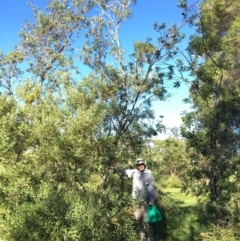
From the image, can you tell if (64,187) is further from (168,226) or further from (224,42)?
(224,42)

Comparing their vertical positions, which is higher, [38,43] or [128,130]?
[38,43]

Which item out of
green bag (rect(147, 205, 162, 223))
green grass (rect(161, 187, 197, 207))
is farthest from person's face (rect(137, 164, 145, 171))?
green grass (rect(161, 187, 197, 207))

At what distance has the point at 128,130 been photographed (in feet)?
27.9

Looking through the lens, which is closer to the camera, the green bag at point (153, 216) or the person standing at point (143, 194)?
the green bag at point (153, 216)

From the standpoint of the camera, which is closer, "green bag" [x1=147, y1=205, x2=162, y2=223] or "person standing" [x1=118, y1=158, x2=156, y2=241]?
"green bag" [x1=147, y1=205, x2=162, y2=223]

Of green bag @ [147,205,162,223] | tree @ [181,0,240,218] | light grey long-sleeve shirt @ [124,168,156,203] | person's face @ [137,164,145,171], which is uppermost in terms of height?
tree @ [181,0,240,218]

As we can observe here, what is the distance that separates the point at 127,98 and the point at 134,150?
1359mm

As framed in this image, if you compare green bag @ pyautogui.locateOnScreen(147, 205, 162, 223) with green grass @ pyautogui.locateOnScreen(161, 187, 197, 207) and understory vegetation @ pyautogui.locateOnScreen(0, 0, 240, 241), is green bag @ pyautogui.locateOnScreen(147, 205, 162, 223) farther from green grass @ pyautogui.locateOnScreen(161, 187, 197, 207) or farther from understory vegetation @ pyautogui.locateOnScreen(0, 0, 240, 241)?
green grass @ pyautogui.locateOnScreen(161, 187, 197, 207)

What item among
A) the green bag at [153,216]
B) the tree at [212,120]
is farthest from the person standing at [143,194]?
the tree at [212,120]

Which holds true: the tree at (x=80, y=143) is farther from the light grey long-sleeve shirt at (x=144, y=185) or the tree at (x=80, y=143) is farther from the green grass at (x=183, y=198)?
the green grass at (x=183, y=198)

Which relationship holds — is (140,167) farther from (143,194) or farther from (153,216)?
(153,216)

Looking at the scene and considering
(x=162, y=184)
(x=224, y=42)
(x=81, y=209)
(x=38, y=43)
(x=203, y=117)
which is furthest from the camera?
(x=38, y=43)

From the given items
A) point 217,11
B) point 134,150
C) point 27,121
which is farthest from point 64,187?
point 217,11

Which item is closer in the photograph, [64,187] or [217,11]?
[64,187]
